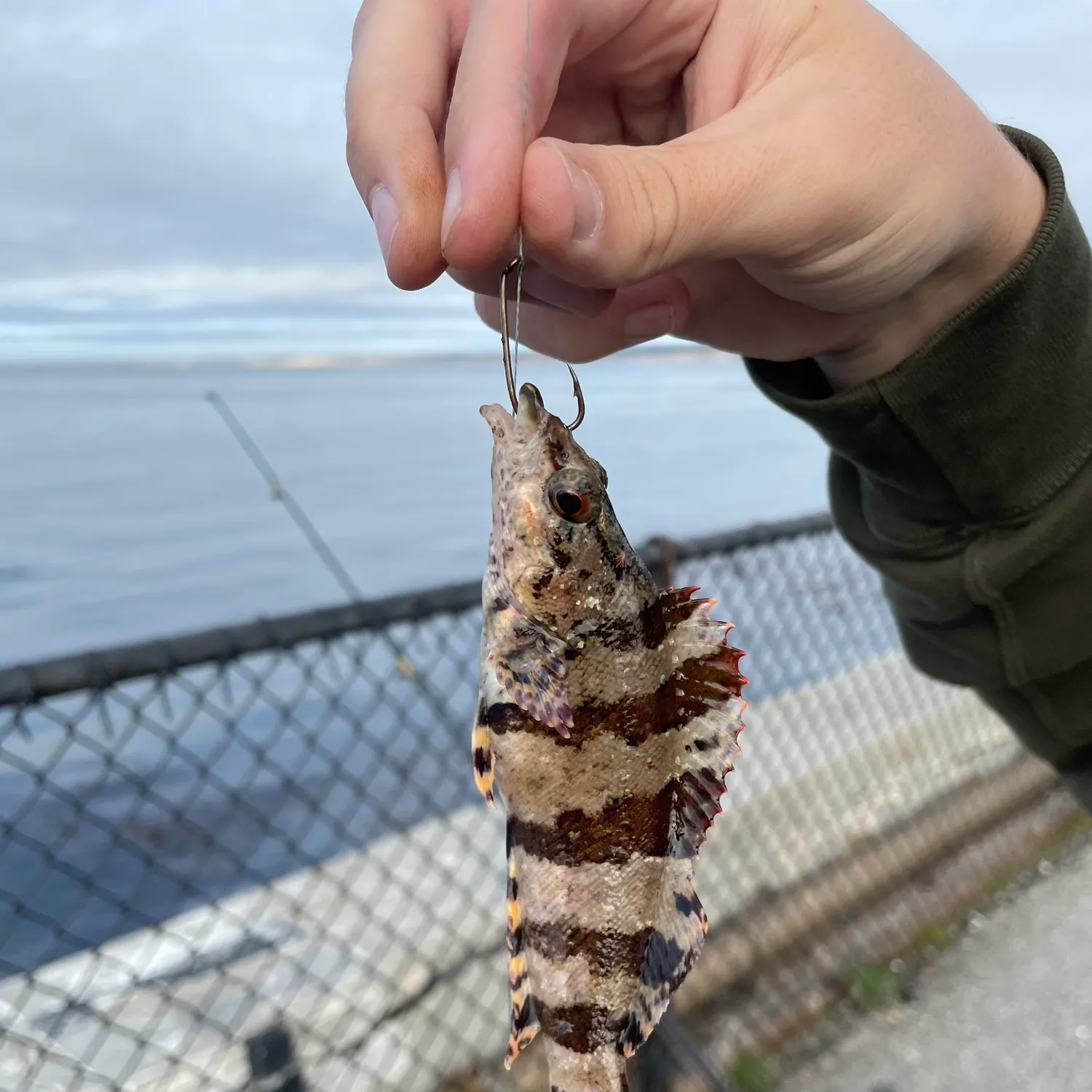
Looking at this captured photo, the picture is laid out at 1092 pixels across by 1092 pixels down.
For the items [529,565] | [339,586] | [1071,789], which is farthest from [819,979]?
[339,586]

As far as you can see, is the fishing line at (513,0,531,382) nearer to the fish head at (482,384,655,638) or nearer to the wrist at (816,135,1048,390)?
the fish head at (482,384,655,638)

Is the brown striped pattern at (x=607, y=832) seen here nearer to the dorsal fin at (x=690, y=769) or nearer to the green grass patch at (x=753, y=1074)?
the dorsal fin at (x=690, y=769)

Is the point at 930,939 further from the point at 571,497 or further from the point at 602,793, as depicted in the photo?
the point at 571,497

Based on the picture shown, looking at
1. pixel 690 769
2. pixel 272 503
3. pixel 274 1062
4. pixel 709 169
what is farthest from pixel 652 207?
pixel 272 503

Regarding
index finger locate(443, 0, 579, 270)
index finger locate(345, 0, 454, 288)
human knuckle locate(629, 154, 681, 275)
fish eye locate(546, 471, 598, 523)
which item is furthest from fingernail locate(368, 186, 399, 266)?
fish eye locate(546, 471, 598, 523)

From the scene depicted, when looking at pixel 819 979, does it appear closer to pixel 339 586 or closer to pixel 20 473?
pixel 339 586

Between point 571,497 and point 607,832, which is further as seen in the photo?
point 571,497
